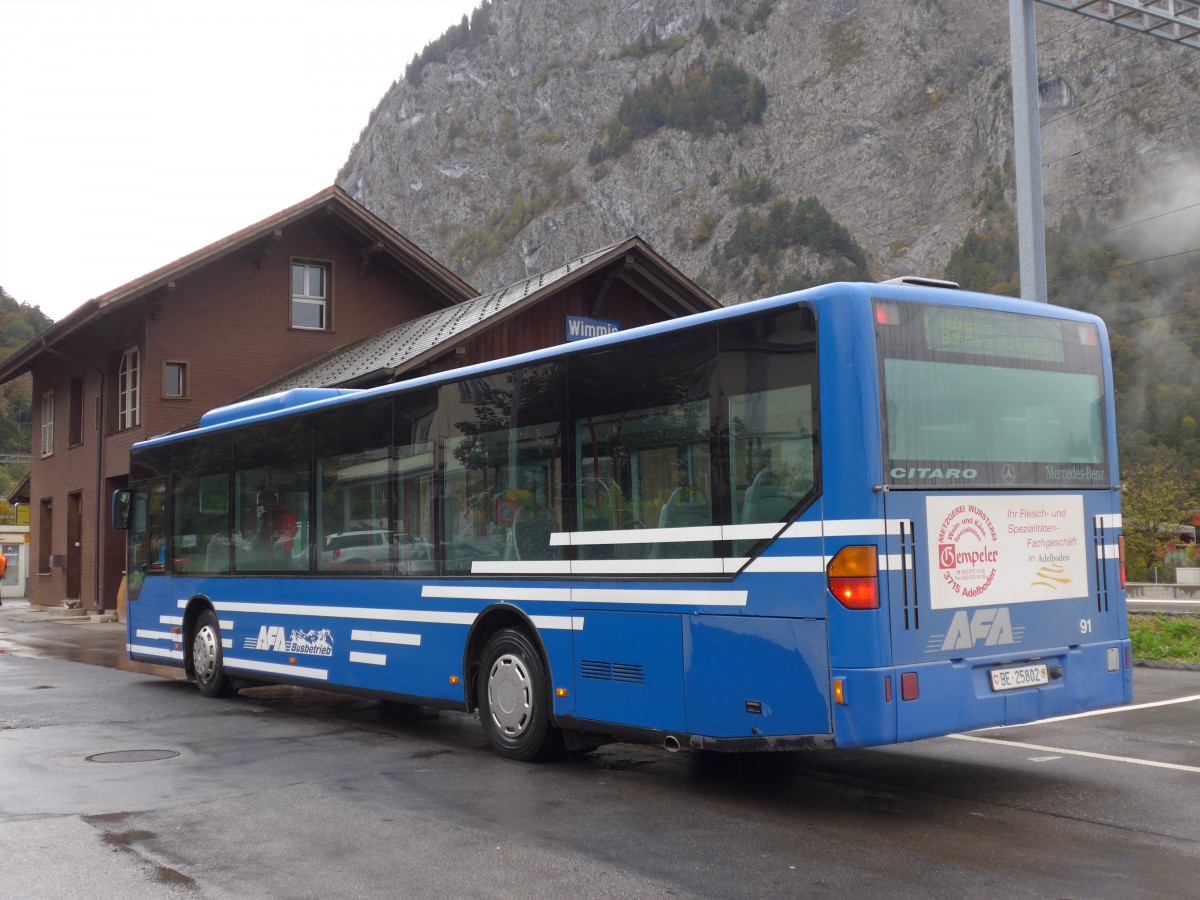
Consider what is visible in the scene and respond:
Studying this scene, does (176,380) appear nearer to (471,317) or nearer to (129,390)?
(129,390)

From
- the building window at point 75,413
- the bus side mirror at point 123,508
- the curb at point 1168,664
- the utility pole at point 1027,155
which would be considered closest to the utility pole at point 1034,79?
the utility pole at point 1027,155

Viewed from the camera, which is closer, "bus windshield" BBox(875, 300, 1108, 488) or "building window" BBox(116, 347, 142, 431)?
"bus windshield" BBox(875, 300, 1108, 488)

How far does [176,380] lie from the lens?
1114 inches

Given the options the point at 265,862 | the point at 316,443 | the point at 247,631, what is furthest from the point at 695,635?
the point at 247,631

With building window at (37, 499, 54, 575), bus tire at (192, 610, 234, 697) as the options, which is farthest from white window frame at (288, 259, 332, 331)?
bus tire at (192, 610, 234, 697)

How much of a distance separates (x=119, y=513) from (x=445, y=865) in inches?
409

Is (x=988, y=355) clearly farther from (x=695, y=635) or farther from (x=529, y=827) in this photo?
(x=529, y=827)

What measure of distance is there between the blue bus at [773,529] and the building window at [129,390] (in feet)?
67.8

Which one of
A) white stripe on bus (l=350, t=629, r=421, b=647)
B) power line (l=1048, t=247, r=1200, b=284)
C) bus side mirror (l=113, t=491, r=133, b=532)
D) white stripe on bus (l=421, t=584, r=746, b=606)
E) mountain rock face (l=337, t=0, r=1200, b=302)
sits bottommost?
Answer: white stripe on bus (l=350, t=629, r=421, b=647)

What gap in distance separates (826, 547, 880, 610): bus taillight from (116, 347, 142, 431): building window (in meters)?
24.4

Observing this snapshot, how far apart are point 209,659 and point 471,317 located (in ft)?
36.6

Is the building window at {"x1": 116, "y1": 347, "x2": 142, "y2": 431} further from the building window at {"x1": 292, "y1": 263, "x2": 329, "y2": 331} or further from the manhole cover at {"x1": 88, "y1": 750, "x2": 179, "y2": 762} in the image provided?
the manhole cover at {"x1": 88, "y1": 750, "x2": 179, "y2": 762}

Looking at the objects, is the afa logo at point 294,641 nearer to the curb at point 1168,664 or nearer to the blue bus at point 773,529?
the blue bus at point 773,529

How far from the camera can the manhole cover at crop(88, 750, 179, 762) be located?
9.30 metres
